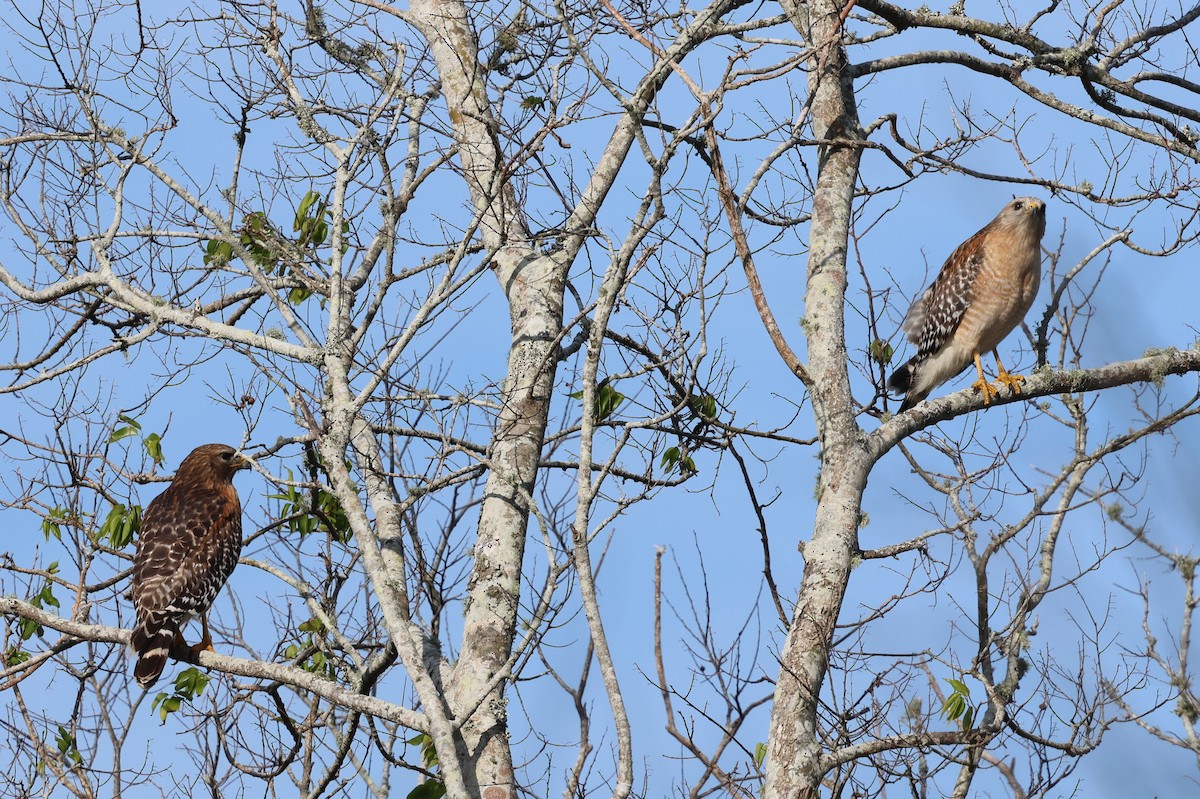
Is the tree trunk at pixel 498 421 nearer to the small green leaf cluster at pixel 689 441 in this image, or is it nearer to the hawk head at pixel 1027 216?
the small green leaf cluster at pixel 689 441

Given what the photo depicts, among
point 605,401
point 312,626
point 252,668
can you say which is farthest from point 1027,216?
point 252,668

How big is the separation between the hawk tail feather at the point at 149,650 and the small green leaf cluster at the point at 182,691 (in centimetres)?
12

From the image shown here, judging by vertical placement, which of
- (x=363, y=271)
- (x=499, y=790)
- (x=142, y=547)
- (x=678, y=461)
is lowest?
(x=499, y=790)

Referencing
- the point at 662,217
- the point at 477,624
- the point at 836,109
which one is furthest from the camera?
the point at 836,109

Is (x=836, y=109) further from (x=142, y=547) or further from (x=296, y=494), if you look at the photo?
(x=142, y=547)

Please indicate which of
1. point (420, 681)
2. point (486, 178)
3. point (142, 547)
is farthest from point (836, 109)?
point (142, 547)

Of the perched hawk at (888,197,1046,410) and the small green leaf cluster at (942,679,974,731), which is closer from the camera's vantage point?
the small green leaf cluster at (942,679,974,731)

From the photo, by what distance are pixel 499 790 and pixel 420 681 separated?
2.84 ft

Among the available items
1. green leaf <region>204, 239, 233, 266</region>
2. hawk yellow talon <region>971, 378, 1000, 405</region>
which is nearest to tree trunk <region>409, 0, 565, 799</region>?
green leaf <region>204, 239, 233, 266</region>

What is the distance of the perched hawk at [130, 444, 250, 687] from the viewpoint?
21.4 ft

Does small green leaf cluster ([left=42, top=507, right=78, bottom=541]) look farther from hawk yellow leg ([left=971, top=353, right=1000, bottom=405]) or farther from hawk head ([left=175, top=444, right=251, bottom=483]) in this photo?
hawk yellow leg ([left=971, top=353, right=1000, bottom=405])

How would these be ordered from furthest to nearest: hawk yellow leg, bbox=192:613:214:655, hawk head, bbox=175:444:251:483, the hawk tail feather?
hawk head, bbox=175:444:251:483 → hawk yellow leg, bbox=192:613:214:655 → the hawk tail feather

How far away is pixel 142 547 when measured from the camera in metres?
7.00

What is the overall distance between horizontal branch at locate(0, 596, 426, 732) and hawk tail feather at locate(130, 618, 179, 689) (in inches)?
4.3
